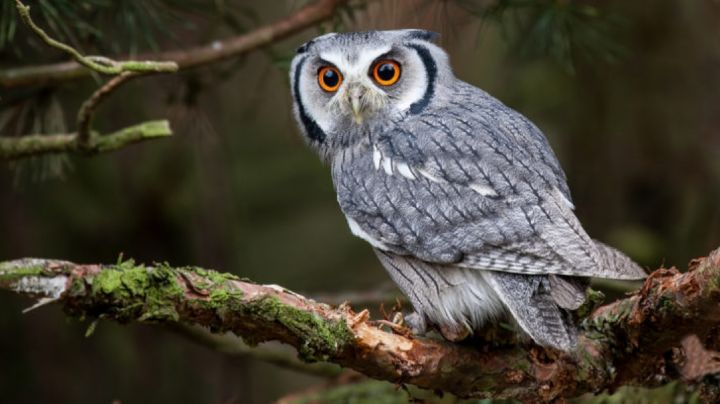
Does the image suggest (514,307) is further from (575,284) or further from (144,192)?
(144,192)

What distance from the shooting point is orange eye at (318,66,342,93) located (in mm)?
2771

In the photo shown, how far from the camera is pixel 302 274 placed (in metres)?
5.12

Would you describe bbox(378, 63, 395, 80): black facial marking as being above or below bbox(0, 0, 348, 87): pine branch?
below

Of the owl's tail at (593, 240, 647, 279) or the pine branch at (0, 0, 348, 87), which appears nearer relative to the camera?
the owl's tail at (593, 240, 647, 279)

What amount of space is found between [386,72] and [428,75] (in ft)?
0.46

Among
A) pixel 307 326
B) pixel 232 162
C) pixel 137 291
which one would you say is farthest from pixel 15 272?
pixel 232 162

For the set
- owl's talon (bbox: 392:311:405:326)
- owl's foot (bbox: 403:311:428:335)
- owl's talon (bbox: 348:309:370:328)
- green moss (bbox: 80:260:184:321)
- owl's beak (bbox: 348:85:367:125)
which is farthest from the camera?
owl's beak (bbox: 348:85:367:125)

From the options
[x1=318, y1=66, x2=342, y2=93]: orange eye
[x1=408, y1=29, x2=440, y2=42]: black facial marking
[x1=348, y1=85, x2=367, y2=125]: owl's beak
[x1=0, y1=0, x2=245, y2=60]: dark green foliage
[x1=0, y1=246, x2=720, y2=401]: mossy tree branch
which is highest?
[x1=0, y1=0, x2=245, y2=60]: dark green foliage

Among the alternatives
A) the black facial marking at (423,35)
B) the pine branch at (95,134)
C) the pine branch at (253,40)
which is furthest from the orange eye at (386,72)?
the pine branch at (95,134)

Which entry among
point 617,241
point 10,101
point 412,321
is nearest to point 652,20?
point 617,241

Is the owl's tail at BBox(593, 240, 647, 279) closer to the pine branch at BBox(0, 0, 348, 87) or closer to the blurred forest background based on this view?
the blurred forest background

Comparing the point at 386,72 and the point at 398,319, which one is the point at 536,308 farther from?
the point at 386,72

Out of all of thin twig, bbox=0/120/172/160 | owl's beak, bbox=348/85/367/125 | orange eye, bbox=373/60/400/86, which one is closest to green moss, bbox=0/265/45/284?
thin twig, bbox=0/120/172/160

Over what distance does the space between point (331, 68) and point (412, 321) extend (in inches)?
31.2
